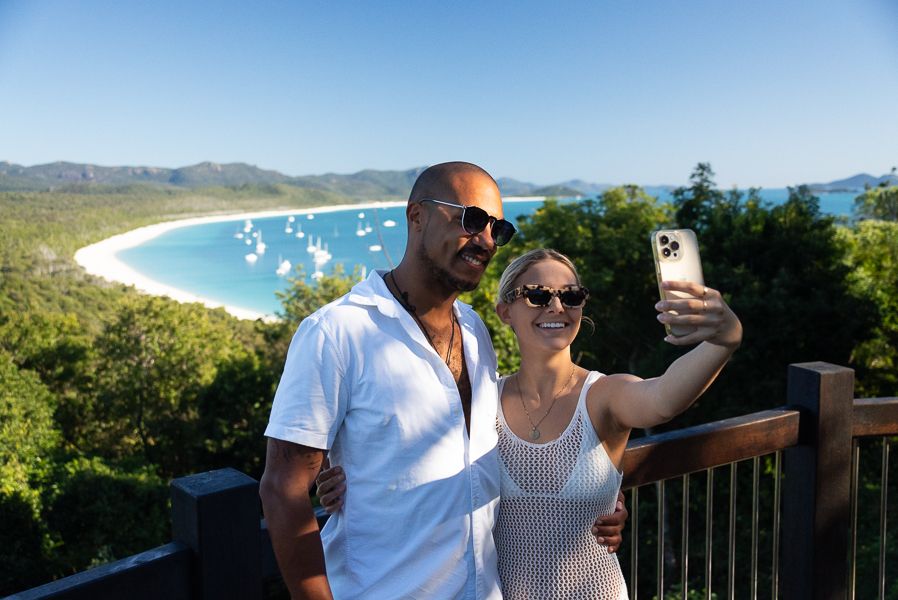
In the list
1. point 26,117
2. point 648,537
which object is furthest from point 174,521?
point 26,117

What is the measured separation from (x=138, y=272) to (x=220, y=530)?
304ft

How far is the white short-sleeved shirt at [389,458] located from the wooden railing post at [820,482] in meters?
1.28

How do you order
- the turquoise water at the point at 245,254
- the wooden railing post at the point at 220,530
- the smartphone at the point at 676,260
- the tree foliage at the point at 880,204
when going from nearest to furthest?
the wooden railing post at the point at 220,530, the smartphone at the point at 676,260, the tree foliage at the point at 880,204, the turquoise water at the point at 245,254

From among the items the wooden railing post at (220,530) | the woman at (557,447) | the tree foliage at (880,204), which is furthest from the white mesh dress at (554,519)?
the tree foliage at (880,204)

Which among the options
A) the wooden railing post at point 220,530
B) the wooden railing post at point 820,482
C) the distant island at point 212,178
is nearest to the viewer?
the wooden railing post at point 220,530

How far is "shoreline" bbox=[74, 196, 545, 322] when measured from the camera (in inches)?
2766

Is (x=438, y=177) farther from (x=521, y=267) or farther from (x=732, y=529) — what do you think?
(x=732, y=529)

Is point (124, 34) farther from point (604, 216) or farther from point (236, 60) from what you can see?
point (604, 216)

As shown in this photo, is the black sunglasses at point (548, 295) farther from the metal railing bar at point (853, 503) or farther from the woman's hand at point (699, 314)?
the metal railing bar at point (853, 503)

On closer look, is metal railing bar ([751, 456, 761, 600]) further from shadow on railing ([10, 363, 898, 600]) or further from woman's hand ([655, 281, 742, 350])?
woman's hand ([655, 281, 742, 350])

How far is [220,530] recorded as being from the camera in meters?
1.19

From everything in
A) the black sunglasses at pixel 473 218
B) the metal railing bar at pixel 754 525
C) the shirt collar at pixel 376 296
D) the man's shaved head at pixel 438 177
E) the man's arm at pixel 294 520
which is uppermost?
the man's shaved head at pixel 438 177

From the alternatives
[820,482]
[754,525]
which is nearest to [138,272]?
[754,525]

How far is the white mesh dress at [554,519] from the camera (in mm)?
1541
